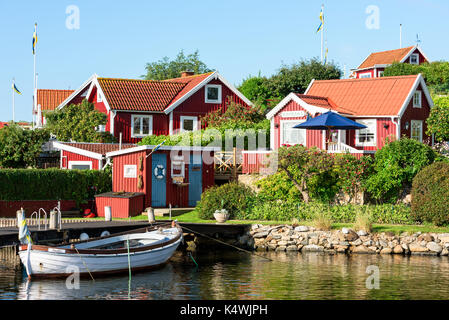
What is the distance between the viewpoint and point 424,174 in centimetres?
3131

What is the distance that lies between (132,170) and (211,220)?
18.3ft

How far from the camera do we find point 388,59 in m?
73.5

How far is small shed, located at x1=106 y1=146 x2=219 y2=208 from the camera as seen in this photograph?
35.6 m

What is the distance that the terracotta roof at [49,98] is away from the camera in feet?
218

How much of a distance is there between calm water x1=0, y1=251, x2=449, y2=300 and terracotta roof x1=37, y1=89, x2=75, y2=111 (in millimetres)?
40460

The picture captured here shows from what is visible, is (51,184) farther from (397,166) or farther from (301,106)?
(397,166)

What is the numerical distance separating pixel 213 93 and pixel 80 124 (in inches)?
383

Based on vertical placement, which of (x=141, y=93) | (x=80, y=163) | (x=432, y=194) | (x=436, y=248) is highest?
(x=141, y=93)

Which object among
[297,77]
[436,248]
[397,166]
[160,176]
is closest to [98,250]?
[160,176]

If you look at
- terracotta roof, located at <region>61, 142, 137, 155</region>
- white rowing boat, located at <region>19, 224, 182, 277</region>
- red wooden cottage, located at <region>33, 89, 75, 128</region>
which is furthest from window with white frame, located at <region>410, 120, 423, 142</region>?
red wooden cottage, located at <region>33, 89, 75, 128</region>
